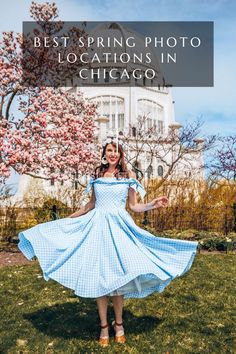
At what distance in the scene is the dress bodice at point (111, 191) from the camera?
4.01 metres

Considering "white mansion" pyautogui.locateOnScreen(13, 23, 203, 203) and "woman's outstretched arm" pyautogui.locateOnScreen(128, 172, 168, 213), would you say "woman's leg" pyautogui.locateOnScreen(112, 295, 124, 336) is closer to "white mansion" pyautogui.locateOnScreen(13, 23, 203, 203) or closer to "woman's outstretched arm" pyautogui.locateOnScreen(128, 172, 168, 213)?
"woman's outstretched arm" pyautogui.locateOnScreen(128, 172, 168, 213)

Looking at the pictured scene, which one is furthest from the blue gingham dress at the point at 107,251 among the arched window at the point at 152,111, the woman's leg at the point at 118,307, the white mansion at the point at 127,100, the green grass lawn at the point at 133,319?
the arched window at the point at 152,111

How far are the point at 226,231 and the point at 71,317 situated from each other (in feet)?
32.4

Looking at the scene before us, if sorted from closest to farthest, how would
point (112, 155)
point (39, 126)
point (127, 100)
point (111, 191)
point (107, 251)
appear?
point (107, 251), point (111, 191), point (112, 155), point (39, 126), point (127, 100)

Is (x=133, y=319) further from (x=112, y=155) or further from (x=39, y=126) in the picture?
(x=39, y=126)

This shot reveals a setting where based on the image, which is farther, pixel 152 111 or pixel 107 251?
pixel 152 111

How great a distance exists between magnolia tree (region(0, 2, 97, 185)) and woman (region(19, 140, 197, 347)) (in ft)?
21.9

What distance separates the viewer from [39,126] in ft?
36.7

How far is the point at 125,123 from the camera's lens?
4425cm

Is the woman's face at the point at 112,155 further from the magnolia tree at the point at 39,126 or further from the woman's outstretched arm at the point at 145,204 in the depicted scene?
the magnolia tree at the point at 39,126

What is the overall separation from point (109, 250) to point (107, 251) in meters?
0.02

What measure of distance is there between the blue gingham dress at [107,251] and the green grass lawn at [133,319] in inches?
20.3

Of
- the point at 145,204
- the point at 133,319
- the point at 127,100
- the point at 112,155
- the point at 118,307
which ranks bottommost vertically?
the point at 133,319

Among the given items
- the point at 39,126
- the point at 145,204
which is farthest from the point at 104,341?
the point at 39,126
